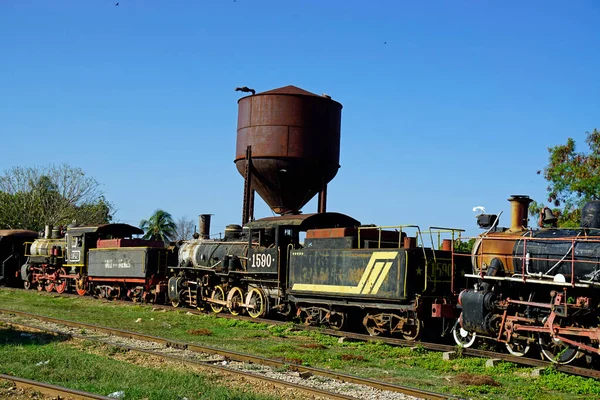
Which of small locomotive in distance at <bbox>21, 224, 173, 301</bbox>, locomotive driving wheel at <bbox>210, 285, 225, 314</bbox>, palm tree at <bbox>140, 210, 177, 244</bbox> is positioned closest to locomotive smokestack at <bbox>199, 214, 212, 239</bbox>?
small locomotive in distance at <bbox>21, 224, 173, 301</bbox>

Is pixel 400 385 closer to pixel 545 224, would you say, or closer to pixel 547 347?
pixel 547 347

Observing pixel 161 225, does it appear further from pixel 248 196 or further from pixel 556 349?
pixel 556 349

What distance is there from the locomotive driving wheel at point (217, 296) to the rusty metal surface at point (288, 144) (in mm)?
5386

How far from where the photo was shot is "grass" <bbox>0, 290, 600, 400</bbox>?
35.7 feet

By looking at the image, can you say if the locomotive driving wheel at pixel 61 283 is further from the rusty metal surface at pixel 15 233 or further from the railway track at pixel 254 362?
the railway track at pixel 254 362

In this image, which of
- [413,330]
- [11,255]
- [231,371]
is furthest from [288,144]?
[11,255]

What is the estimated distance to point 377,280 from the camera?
1619 centimetres

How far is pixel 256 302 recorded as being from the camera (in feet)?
67.2

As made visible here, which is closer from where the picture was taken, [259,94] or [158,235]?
[259,94]

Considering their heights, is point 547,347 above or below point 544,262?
below

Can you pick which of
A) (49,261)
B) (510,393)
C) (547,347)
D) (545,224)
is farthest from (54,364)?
(49,261)

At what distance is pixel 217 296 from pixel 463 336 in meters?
9.94

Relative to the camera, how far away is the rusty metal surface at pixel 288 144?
86.8ft

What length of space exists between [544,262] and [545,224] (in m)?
2.11
